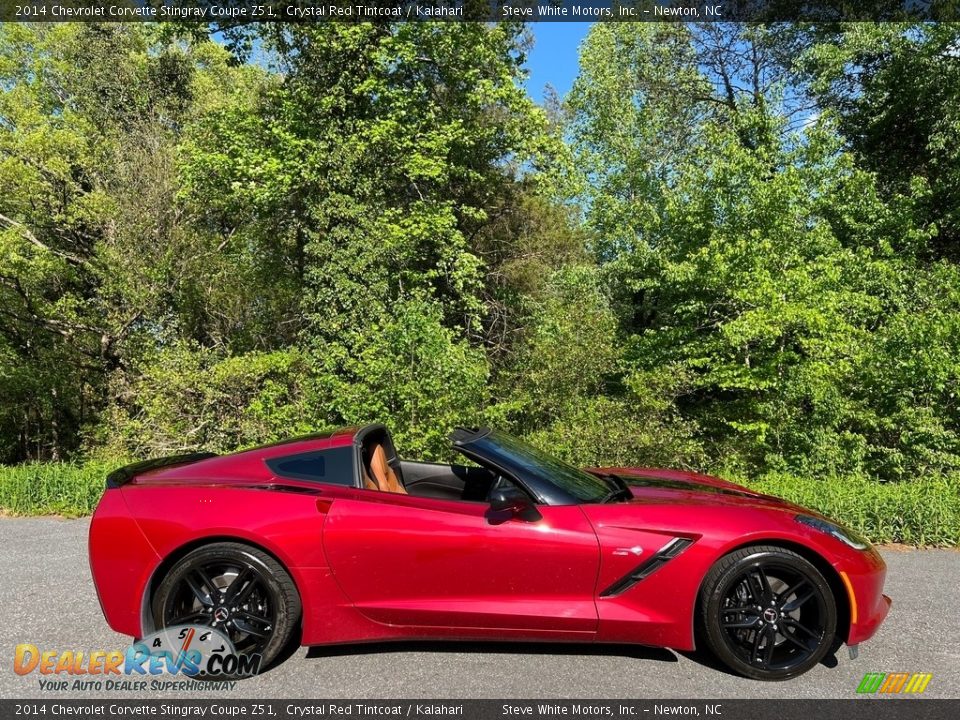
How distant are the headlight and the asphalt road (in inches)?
23.7

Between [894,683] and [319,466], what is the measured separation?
3072mm

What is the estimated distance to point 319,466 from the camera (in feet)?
11.4

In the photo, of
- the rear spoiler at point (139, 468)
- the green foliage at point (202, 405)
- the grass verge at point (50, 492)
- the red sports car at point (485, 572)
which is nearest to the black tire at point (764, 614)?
the red sports car at point (485, 572)

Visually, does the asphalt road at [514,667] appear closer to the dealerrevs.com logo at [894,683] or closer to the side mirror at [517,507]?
the dealerrevs.com logo at [894,683]

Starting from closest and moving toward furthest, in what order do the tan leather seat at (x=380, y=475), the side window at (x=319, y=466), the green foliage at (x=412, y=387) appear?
the side window at (x=319, y=466) → the tan leather seat at (x=380, y=475) → the green foliage at (x=412, y=387)

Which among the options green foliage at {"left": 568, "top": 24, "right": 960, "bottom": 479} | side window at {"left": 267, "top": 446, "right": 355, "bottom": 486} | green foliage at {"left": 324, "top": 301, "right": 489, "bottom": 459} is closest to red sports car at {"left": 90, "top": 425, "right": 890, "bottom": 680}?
side window at {"left": 267, "top": 446, "right": 355, "bottom": 486}

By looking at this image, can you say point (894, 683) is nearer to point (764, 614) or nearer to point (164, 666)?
point (764, 614)

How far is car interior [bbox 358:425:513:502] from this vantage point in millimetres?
3781

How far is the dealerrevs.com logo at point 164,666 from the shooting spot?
10.0 ft

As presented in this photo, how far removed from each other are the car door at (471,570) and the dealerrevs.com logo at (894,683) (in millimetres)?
1331

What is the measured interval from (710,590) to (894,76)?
15.3m

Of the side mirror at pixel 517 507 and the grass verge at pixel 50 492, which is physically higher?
the side mirror at pixel 517 507

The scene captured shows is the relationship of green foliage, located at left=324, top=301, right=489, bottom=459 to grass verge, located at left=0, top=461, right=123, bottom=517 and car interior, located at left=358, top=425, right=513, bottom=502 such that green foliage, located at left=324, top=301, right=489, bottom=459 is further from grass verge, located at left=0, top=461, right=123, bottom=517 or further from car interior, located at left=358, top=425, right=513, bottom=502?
car interior, located at left=358, top=425, right=513, bottom=502
